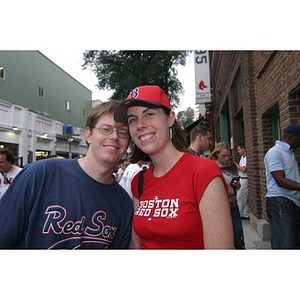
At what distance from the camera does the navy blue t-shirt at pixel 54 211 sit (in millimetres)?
1598

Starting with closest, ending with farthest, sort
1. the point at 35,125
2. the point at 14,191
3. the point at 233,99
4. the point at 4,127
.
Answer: the point at 14,191 < the point at 233,99 < the point at 4,127 < the point at 35,125

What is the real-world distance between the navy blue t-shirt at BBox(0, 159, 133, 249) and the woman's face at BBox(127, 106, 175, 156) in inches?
15.1

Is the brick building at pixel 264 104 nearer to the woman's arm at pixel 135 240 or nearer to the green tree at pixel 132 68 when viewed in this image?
the woman's arm at pixel 135 240

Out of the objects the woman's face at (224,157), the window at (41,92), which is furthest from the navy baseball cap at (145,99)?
the window at (41,92)

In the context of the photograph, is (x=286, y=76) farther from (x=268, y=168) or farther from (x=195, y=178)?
(x=195, y=178)

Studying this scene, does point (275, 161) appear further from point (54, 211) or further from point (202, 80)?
point (202, 80)

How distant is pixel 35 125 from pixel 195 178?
64.0ft

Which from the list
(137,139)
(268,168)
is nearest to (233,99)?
(268,168)

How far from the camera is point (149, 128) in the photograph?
5.65ft

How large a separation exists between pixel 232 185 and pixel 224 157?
1.56 ft

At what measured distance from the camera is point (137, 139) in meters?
1.76

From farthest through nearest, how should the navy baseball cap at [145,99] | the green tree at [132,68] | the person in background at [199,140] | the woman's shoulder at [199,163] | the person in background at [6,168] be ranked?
1. the green tree at [132,68]
2. the person in background at [6,168]
3. the person in background at [199,140]
4. the navy baseball cap at [145,99]
5. the woman's shoulder at [199,163]

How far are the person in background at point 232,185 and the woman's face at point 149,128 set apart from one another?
237 centimetres

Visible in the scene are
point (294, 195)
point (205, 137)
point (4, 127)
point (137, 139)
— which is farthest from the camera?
point (4, 127)
